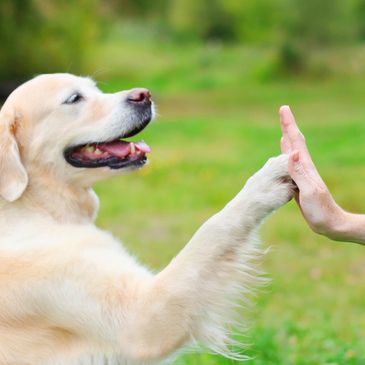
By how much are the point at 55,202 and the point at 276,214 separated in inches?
308

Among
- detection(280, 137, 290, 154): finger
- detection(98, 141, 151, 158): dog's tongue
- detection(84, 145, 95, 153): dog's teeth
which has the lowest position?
detection(84, 145, 95, 153): dog's teeth

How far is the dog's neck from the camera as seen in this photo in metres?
4.07

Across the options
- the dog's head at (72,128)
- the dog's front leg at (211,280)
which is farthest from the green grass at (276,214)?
the dog's head at (72,128)

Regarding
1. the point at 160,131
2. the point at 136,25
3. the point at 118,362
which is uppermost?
the point at 118,362

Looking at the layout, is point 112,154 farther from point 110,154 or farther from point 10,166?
point 10,166

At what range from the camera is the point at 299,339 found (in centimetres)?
548

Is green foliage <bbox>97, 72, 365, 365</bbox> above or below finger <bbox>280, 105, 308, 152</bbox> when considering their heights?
below

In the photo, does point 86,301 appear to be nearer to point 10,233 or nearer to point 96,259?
point 96,259

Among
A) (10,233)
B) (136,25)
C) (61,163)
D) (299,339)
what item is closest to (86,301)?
(10,233)

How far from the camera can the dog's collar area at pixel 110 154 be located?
421 centimetres

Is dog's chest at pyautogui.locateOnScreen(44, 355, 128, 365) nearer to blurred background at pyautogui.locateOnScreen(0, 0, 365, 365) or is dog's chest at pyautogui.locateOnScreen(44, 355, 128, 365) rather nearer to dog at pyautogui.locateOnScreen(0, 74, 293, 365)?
dog at pyautogui.locateOnScreen(0, 74, 293, 365)

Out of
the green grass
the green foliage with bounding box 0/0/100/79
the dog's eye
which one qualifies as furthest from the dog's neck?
the green foliage with bounding box 0/0/100/79

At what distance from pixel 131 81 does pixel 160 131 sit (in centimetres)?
1283

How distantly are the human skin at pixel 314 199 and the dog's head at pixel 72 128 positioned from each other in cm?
73
